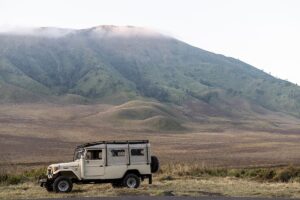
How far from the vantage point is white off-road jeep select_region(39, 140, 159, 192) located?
2447 centimetres

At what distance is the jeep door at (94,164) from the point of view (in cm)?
2466

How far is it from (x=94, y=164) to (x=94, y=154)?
489 millimetres

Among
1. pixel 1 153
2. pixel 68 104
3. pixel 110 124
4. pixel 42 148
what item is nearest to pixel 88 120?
pixel 110 124

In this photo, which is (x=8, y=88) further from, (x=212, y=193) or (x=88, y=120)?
(x=212, y=193)

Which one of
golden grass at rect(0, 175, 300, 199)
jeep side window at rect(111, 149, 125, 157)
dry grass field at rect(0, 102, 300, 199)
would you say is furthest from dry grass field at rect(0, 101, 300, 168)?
jeep side window at rect(111, 149, 125, 157)

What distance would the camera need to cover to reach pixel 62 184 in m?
24.0

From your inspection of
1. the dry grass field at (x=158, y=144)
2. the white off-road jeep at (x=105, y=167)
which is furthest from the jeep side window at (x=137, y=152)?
the dry grass field at (x=158, y=144)

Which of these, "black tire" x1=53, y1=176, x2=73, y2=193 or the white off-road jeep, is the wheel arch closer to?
the white off-road jeep

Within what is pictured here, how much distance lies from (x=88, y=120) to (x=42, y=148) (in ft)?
214

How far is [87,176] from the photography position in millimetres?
24656

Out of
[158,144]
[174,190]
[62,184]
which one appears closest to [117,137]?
[158,144]

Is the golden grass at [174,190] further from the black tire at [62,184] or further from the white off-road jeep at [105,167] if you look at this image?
the white off-road jeep at [105,167]

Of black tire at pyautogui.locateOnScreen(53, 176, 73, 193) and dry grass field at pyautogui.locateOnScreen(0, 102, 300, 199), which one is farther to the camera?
dry grass field at pyautogui.locateOnScreen(0, 102, 300, 199)

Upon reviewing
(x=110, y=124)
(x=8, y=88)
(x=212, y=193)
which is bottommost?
(x=212, y=193)
